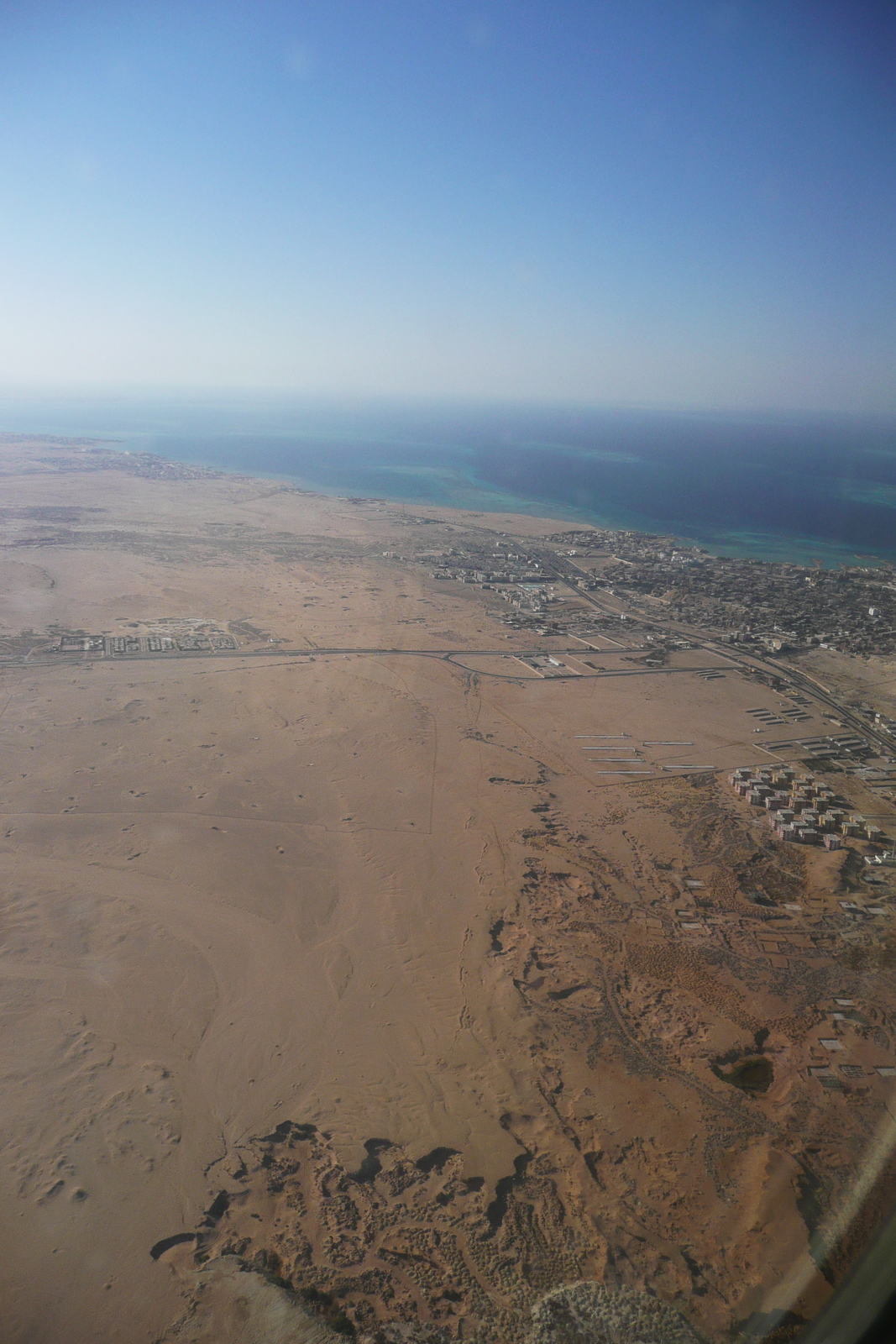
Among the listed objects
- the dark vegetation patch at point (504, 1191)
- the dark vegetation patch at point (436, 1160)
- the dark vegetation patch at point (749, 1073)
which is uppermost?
the dark vegetation patch at point (749, 1073)

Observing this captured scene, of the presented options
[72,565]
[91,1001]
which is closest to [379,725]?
[91,1001]

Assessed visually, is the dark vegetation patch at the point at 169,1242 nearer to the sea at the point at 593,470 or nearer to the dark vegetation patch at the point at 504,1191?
the dark vegetation patch at the point at 504,1191

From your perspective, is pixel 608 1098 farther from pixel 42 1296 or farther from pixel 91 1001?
pixel 91 1001

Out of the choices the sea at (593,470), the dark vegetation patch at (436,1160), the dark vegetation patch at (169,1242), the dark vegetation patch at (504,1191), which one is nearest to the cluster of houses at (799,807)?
the dark vegetation patch at (504,1191)

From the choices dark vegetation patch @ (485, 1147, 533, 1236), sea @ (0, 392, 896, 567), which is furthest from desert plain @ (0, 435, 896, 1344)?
sea @ (0, 392, 896, 567)

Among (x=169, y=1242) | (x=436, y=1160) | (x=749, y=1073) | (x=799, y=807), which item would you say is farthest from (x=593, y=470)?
(x=169, y=1242)

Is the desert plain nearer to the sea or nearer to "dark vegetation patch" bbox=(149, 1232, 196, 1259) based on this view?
"dark vegetation patch" bbox=(149, 1232, 196, 1259)

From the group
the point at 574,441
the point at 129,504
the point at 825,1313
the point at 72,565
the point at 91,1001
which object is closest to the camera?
the point at 825,1313
